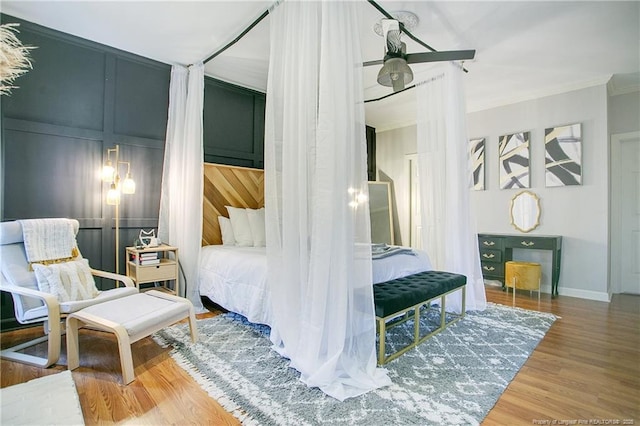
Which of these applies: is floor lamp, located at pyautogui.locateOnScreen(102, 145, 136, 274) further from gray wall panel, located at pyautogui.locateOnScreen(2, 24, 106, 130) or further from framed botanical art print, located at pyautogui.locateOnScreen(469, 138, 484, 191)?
framed botanical art print, located at pyautogui.locateOnScreen(469, 138, 484, 191)

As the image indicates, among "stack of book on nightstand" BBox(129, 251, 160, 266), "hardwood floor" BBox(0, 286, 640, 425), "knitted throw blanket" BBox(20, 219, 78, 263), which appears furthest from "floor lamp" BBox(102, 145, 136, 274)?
"hardwood floor" BBox(0, 286, 640, 425)

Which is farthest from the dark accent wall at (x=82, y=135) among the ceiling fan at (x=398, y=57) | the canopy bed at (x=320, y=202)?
the ceiling fan at (x=398, y=57)

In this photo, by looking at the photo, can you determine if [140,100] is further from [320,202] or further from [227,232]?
[320,202]

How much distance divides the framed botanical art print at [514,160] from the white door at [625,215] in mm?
1042

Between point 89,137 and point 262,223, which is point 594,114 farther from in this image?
point 89,137

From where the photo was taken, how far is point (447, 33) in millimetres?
3100

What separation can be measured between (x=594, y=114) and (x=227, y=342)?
5092 millimetres

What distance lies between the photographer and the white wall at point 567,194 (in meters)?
4.10

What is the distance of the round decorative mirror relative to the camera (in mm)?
4574

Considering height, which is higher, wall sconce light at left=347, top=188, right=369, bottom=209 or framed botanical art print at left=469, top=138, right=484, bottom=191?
framed botanical art print at left=469, top=138, right=484, bottom=191

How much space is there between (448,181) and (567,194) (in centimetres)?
209

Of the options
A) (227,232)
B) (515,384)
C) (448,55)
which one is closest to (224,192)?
(227,232)

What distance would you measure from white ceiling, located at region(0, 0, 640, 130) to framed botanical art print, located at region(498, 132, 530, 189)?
809 millimetres

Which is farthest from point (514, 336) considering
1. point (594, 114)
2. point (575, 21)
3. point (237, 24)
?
point (237, 24)
